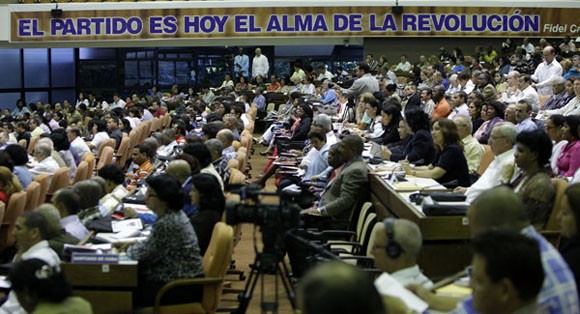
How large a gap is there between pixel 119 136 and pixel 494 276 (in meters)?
10.5

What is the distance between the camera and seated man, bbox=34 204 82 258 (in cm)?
487

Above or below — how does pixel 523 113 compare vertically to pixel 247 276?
above

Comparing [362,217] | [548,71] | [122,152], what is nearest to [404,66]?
[548,71]

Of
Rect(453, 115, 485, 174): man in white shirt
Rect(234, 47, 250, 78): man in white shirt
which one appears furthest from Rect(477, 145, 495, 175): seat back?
Rect(234, 47, 250, 78): man in white shirt

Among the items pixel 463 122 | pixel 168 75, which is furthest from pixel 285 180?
pixel 168 75

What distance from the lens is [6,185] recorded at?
708cm

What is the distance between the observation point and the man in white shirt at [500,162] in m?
5.39

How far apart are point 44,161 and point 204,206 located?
4.00 m

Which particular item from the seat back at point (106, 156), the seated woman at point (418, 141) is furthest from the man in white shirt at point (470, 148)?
the seat back at point (106, 156)

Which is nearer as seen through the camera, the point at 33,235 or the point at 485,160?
the point at 33,235

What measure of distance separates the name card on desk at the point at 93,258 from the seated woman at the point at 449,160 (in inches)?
108

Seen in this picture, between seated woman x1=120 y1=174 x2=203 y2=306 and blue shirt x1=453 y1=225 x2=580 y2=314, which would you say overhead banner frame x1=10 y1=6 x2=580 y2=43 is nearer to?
seated woman x1=120 y1=174 x2=203 y2=306

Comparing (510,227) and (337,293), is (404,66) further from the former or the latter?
(337,293)

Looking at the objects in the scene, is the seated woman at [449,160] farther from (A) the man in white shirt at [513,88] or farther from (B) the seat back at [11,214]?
(A) the man in white shirt at [513,88]
